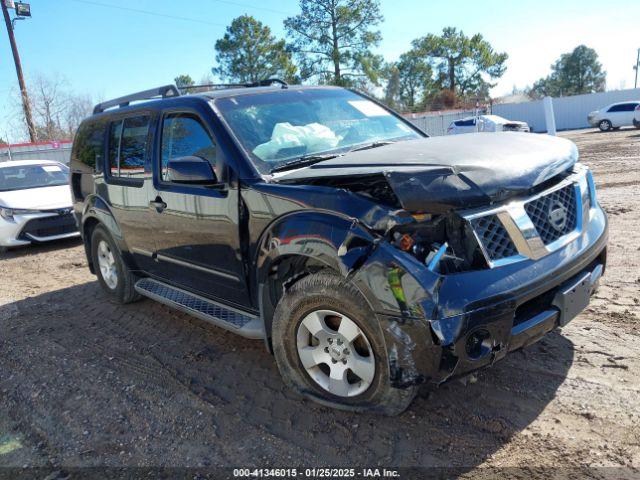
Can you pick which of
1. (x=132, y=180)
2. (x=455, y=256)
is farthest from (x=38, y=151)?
(x=455, y=256)

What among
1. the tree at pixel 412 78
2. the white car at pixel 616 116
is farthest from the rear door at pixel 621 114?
the tree at pixel 412 78

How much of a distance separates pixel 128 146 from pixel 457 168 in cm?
316

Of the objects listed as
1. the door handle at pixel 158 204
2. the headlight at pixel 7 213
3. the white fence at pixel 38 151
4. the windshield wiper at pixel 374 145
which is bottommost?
the headlight at pixel 7 213

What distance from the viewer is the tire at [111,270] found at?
5191 millimetres

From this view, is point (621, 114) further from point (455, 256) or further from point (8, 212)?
point (455, 256)

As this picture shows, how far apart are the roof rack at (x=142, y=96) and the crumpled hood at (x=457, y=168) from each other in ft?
6.31

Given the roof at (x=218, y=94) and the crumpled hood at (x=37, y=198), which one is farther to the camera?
the crumpled hood at (x=37, y=198)

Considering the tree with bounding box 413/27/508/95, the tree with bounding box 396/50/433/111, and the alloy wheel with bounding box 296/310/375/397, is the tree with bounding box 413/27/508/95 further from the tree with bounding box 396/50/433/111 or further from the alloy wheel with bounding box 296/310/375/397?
the alloy wheel with bounding box 296/310/375/397

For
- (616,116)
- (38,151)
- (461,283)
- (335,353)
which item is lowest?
(335,353)

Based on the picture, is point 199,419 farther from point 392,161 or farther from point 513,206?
point 513,206

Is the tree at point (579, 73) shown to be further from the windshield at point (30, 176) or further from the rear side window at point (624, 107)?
the windshield at point (30, 176)

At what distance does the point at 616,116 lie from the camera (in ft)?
94.9

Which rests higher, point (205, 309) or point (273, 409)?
point (205, 309)

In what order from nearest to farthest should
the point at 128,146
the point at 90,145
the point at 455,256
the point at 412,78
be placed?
the point at 455,256 → the point at 128,146 → the point at 90,145 → the point at 412,78
